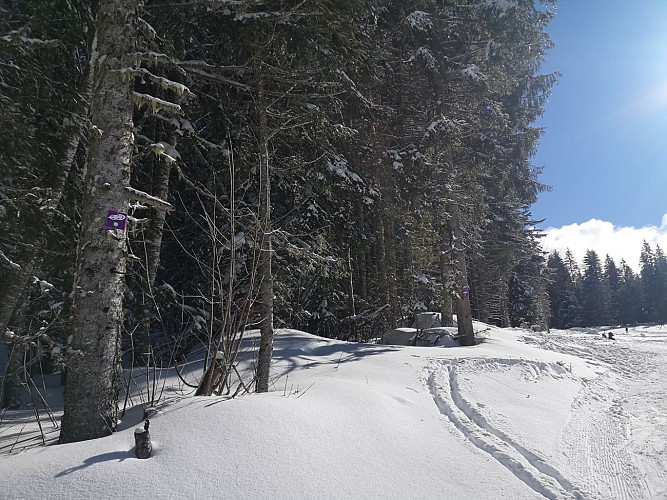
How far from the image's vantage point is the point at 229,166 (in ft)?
17.9

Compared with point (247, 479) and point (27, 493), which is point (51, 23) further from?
point (247, 479)

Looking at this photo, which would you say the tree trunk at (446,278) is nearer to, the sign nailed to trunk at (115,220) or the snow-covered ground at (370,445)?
the snow-covered ground at (370,445)

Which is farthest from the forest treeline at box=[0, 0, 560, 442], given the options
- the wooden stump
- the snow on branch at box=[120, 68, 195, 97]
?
the wooden stump

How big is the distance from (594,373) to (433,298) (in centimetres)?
434

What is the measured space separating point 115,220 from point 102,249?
28 cm

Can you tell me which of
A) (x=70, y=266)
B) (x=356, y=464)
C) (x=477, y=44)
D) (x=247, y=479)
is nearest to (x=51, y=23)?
(x=70, y=266)

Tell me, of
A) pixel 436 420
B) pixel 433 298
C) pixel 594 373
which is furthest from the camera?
pixel 433 298

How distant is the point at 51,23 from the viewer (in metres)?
5.17

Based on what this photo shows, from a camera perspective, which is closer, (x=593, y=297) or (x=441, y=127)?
(x=441, y=127)

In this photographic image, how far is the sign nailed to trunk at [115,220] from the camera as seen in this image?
12.1ft

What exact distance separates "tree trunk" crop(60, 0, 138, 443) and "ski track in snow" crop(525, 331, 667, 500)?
4.30m

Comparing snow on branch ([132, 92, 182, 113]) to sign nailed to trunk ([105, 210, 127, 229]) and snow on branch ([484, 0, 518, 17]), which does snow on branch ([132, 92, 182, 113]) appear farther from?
snow on branch ([484, 0, 518, 17])

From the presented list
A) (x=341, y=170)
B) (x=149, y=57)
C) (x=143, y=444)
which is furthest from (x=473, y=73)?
(x=143, y=444)

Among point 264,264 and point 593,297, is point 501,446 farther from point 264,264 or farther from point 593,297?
point 593,297
